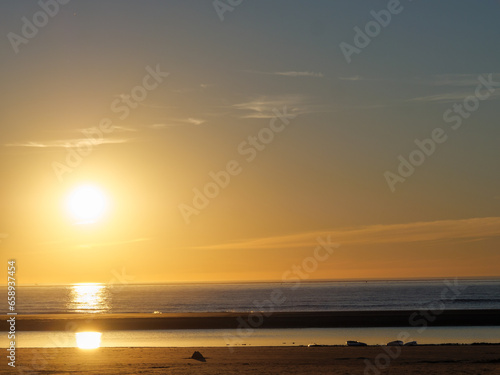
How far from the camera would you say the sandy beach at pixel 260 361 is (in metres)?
27.4

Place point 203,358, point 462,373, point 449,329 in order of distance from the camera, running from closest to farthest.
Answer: point 462,373, point 203,358, point 449,329

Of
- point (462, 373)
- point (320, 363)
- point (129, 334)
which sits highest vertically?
point (129, 334)

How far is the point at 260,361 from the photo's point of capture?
100.0 feet

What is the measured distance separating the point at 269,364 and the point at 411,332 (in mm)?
23496

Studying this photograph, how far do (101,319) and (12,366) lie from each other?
1464 inches

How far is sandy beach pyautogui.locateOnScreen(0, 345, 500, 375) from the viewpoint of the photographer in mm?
27406

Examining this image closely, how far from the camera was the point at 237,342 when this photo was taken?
42.1 m

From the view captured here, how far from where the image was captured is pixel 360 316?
6253 centimetres

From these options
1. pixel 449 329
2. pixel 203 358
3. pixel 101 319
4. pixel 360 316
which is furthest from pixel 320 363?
pixel 101 319


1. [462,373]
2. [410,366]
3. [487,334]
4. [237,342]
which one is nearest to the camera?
[462,373]

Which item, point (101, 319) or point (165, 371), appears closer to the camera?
point (165, 371)

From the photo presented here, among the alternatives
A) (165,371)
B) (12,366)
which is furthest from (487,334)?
(12,366)

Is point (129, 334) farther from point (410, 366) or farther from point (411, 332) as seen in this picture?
point (410, 366)

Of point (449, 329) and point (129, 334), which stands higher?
point (129, 334)
